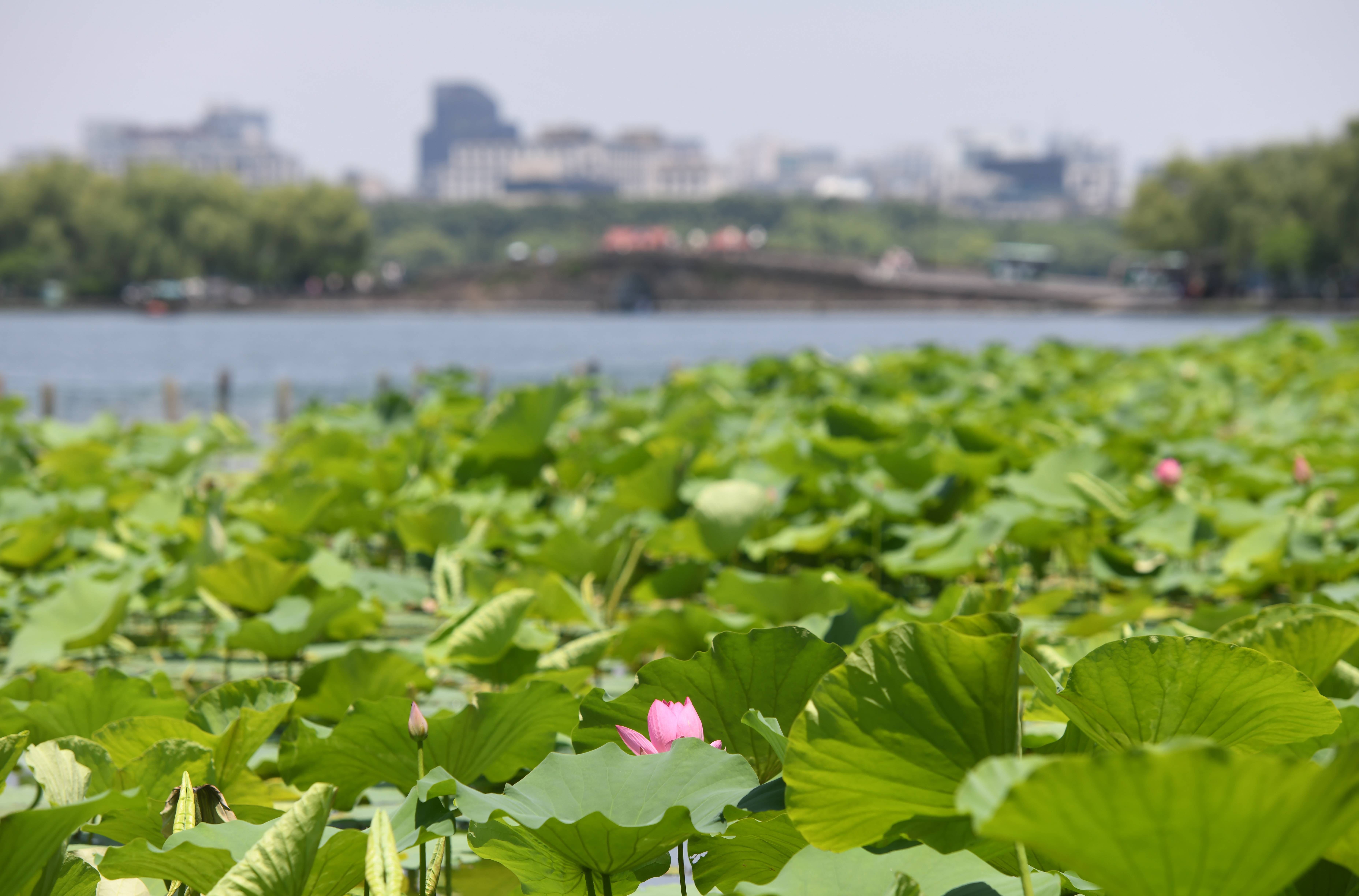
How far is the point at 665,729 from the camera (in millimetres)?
1028

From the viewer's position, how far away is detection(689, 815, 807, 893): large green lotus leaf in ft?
3.18

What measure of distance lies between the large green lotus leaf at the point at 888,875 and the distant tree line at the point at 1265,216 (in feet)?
160

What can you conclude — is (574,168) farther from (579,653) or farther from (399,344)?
(579,653)

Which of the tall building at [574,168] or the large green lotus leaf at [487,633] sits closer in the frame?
the large green lotus leaf at [487,633]

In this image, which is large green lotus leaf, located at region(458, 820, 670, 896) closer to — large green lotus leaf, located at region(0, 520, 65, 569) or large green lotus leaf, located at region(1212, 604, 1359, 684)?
large green lotus leaf, located at region(1212, 604, 1359, 684)

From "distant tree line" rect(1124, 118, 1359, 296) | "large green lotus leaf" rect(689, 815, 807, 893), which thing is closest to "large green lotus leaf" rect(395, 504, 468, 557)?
"large green lotus leaf" rect(689, 815, 807, 893)

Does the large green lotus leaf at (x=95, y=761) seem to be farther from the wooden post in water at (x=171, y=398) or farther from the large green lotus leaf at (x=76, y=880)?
the wooden post in water at (x=171, y=398)

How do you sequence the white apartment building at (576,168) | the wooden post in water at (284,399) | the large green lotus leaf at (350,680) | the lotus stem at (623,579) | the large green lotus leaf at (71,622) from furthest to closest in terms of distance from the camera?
the white apartment building at (576,168) → the wooden post in water at (284,399) → the lotus stem at (623,579) → the large green lotus leaf at (71,622) → the large green lotus leaf at (350,680)

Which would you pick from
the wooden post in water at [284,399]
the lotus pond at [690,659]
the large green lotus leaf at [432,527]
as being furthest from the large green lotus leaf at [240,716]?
the wooden post in water at [284,399]

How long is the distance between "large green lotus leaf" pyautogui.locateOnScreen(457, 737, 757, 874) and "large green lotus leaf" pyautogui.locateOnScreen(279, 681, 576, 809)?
268 millimetres

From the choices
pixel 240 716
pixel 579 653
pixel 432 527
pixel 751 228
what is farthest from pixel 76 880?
pixel 751 228

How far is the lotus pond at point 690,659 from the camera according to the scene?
785mm

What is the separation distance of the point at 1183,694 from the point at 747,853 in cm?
36

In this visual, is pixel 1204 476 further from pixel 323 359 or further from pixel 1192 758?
pixel 323 359
